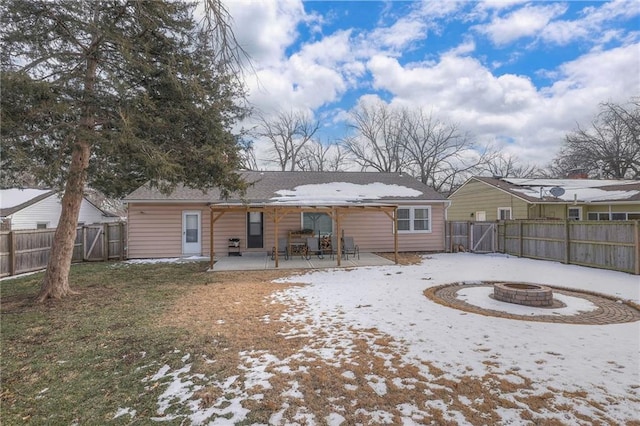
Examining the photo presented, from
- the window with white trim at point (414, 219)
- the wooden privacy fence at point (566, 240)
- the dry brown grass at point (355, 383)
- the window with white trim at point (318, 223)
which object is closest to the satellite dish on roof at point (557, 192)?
the wooden privacy fence at point (566, 240)

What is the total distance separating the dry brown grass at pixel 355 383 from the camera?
2.84 metres

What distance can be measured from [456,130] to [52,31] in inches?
1091

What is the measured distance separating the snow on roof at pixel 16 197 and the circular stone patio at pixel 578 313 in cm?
2270

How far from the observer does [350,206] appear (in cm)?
1123

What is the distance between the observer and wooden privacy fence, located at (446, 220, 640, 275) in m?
9.11

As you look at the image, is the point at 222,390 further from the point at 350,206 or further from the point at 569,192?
the point at 569,192

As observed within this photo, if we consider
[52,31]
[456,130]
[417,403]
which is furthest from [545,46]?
[456,130]

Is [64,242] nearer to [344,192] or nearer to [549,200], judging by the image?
[344,192]

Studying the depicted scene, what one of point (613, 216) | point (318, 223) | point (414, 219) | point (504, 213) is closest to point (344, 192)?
point (318, 223)

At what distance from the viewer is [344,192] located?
1472cm

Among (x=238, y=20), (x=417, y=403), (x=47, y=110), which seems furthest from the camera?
(x=47, y=110)

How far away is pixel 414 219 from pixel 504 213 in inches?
243

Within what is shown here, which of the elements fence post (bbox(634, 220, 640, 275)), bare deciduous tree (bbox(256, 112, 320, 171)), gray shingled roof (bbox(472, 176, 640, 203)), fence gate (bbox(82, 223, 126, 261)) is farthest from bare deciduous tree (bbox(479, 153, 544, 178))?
fence gate (bbox(82, 223, 126, 261))

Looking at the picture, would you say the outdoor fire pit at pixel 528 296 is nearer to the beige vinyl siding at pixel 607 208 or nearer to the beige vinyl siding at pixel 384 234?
the beige vinyl siding at pixel 384 234
